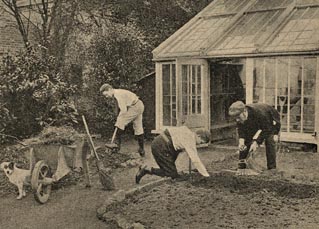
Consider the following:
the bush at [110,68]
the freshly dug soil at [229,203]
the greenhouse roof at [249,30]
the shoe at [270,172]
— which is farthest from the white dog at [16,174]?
the bush at [110,68]

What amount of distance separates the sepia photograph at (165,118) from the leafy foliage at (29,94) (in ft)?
0.10

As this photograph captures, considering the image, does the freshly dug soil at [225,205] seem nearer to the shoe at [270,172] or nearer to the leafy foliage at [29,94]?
the shoe at [270,172]

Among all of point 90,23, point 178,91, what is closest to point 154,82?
point 178,91

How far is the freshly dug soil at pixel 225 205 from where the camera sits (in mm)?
5668

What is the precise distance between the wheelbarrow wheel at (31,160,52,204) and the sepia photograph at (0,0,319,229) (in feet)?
0.07

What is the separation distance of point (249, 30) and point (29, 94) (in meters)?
5.77

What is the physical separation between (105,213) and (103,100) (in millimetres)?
7866

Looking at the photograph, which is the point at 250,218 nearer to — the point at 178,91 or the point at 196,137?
the point at 196,137

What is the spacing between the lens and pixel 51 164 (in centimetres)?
796

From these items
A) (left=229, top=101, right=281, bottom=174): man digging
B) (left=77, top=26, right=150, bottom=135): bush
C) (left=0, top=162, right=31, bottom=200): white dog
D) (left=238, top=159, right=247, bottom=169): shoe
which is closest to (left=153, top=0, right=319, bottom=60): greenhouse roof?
(left=77, top=26, right=150, bottom=135): bush

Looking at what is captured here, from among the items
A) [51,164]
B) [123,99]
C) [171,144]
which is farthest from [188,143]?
[123,99]

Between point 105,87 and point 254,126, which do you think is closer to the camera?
point 254,126

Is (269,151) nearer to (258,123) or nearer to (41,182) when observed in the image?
(258,123)

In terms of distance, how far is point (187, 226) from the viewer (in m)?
5.54
